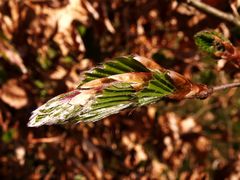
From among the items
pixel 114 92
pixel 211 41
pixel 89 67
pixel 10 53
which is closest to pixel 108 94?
pixel 114 92

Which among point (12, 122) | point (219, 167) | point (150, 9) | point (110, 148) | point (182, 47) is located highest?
point (150, 9)

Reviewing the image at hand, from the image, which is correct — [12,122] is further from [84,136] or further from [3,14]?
[3,14]

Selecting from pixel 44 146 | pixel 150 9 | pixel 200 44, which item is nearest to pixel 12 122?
pixel 44 146

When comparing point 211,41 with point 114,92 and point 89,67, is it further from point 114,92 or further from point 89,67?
point 89,67

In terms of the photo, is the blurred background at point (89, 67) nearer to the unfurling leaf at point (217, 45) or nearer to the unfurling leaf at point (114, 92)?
the unfurling leaf at point (217, 45)

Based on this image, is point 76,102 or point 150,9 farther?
point 150,9

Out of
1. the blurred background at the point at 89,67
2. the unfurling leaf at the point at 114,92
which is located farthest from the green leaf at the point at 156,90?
the blurred background at the point at 89,67

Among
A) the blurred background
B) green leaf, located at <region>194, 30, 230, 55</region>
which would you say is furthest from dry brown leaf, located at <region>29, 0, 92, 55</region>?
green leaf, located at <region>194, 30, 230, 55</region>
